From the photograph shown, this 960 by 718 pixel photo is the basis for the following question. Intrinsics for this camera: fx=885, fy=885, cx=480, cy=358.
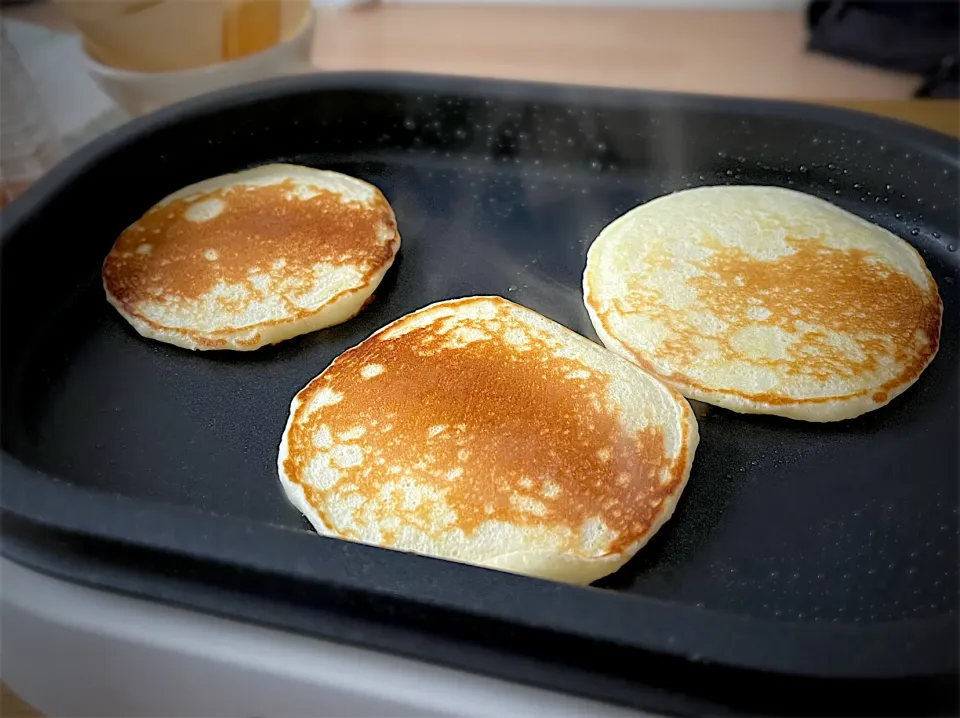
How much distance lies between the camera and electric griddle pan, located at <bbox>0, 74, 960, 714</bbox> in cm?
62

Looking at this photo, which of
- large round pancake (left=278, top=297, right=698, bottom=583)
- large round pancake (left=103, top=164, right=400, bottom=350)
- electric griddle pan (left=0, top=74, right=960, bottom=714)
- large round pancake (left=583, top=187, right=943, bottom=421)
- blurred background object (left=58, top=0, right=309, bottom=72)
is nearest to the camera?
electric griddle pan (left=0, top=74, right=960, bottom=714)

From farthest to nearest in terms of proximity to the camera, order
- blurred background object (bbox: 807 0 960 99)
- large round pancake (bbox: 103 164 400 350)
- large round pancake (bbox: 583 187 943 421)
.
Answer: blurred background object (bbox: 807 0 960 99)
large round pancake (bbox: 103 164 400 350)
large round pancake (bbox: 583 187 943 421)

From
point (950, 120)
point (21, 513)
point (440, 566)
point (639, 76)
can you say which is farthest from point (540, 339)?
Result: point (639, 76)

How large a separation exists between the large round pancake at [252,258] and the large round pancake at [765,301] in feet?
0.96

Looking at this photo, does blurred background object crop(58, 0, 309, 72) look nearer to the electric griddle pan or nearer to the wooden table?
the electric griddle pan

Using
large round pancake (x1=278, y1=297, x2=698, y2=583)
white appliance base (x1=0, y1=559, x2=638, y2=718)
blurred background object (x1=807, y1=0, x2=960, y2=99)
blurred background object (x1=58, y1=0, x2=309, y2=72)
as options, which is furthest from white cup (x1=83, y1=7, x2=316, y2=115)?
blurred background object (x1=807, y1=0, x2=960, y2=99)

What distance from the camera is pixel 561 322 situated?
3.46 feet

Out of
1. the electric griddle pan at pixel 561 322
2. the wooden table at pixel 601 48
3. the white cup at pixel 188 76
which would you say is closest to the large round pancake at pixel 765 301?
the electric griddle pan at pixel 561 322

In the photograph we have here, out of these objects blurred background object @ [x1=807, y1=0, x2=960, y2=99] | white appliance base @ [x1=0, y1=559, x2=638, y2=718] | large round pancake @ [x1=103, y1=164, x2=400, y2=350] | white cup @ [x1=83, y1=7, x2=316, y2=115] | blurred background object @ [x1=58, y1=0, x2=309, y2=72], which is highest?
blurred background object @ [x1=807, y1=0, x2=960, y2=99]

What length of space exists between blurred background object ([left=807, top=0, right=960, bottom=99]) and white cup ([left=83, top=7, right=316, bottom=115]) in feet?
3.84

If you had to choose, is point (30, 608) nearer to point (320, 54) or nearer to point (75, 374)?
point (75, 374)

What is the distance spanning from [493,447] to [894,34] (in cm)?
154

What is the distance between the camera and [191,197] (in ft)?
3.98

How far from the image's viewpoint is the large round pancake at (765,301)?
93 centimetres
